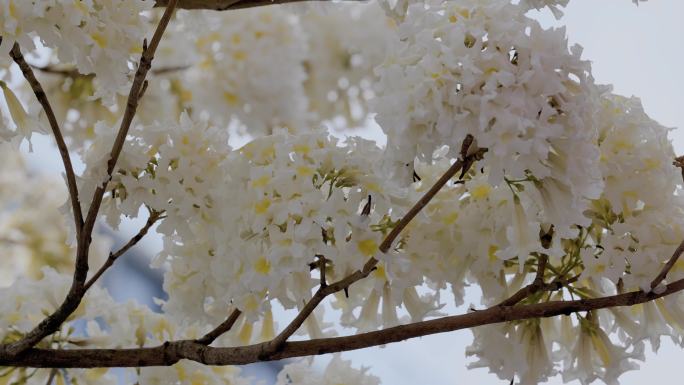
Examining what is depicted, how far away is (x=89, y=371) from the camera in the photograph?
64cm

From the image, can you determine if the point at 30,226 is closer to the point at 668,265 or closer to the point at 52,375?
the point at 52,375

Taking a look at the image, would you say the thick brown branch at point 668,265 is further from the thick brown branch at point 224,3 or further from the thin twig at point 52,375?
the thin twig at point 52,375

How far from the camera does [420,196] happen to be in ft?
1.71

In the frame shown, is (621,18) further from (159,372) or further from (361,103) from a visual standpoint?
(159,372)

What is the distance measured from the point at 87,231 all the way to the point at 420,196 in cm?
17

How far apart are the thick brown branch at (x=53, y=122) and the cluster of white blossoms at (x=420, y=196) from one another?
0.02m

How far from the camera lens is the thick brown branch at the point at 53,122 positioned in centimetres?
48

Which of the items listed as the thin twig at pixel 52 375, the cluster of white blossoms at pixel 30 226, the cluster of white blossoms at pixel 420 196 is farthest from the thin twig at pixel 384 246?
the cluster of white blossoms at pixel 30 226

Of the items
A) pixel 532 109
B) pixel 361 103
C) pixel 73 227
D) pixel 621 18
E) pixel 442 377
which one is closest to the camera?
pixel 532 109

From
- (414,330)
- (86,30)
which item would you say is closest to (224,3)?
(86,30)

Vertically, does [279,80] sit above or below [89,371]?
above

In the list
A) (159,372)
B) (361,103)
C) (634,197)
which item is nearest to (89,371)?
(159,372)

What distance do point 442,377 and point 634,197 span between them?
1250 mm

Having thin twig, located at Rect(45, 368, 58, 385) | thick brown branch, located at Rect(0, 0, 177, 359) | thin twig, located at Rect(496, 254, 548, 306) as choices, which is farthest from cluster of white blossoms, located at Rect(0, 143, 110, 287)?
thin twig, located at Rect(496, 254, 548, 306)
